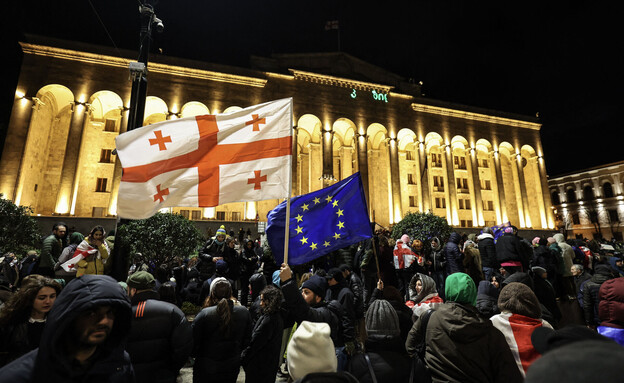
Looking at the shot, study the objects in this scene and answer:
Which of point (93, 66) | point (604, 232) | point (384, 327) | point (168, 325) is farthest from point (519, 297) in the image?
point (604, 232)

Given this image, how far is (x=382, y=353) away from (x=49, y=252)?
7.16 meters

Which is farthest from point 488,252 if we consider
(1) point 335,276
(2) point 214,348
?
(2) point 214,348

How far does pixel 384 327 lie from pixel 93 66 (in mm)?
30468

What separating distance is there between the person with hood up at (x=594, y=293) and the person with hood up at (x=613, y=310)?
6.56 feet

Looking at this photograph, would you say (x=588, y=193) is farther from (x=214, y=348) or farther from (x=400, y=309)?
(x=214, y=348)

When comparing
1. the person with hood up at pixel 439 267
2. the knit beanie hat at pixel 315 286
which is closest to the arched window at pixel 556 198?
the person with hood up at pixel 439 267

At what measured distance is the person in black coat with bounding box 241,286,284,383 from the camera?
142 inches

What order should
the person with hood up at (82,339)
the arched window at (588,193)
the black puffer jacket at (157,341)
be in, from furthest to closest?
the arched window at (588,193)
the black puffer jacket at (157,341)
the person with hood up at (82,339)

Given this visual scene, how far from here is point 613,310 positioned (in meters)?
3.32

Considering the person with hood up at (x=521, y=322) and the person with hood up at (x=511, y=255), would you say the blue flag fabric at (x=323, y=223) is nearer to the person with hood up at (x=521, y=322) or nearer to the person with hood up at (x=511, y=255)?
the person with hood up at (x=521, y=322)

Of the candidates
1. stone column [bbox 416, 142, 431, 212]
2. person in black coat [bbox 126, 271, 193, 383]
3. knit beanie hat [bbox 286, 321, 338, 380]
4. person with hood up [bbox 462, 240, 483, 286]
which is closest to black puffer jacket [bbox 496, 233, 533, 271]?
person with hood up [bbox 462, 240, 483, 286]

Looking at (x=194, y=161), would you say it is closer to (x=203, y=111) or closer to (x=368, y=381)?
(x=368, y=381)

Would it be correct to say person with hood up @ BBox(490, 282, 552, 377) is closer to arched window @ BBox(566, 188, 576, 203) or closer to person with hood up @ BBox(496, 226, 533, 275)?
person with hood up @ BBox(496, 226, 533, 275)

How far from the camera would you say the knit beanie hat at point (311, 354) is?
212 centimetres
